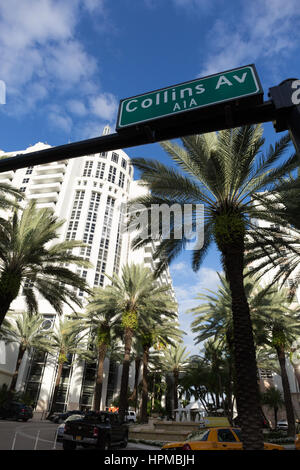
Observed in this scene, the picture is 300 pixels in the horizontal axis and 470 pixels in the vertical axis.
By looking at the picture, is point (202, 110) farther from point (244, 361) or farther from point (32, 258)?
point (32, 258)

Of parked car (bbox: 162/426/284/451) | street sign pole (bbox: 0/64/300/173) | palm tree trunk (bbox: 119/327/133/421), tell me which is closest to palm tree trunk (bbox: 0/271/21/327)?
parked car (bbox: 162/426/284/451)

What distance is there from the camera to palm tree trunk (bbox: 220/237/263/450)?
Result: 28.1 feet

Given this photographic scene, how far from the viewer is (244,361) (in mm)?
9453

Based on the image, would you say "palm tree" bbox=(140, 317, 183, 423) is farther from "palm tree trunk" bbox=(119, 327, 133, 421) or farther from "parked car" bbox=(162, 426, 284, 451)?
"parked car" bbox=(162, 426, 284, 451)

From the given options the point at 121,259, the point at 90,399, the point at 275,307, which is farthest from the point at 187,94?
the point at 121,259

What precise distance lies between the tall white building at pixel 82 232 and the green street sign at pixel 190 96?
44.4 m

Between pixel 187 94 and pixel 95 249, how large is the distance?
2246 inches

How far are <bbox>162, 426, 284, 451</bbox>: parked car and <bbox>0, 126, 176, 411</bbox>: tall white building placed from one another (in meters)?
39.7

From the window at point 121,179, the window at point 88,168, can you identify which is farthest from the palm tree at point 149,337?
the window at point 88,168

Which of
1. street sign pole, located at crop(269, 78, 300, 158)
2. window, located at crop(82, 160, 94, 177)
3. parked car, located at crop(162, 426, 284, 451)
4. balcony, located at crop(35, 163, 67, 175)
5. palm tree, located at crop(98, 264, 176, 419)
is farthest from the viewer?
balcony, located at crop(35, 163, 67, 175)

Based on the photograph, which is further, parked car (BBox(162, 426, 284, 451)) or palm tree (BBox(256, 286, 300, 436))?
palm tree (BBox(256, 286, 300, 436))

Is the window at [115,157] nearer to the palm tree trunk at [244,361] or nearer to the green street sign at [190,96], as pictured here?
the palm tree trunk at [244,361]

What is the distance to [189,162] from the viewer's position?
1250 centimetres

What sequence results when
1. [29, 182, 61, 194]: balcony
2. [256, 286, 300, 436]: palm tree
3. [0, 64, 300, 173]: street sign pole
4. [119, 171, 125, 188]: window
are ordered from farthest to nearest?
[119, 171, 125, 188]: window → [29, 182, 61, 194]: balcony → [256, 286, 300, 436]: palm tree → [0, 64, 300, 173]: street sign pole
